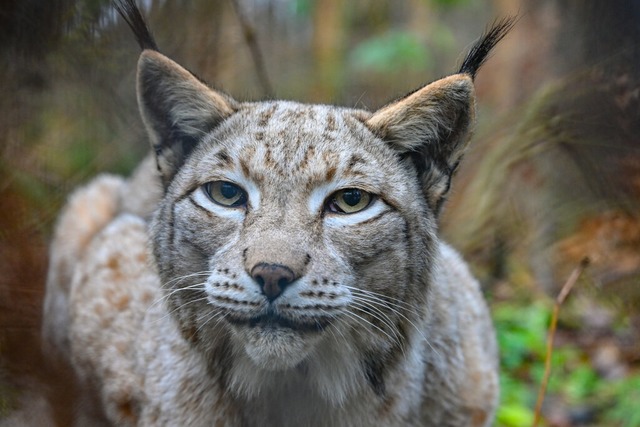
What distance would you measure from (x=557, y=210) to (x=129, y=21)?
5.57m

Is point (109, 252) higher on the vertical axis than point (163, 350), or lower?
higher

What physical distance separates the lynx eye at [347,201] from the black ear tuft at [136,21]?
4.14 feet

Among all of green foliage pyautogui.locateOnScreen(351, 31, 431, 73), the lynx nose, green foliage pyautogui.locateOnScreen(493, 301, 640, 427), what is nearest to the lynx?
the lynx nose

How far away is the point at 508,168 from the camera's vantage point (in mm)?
Result: 7902

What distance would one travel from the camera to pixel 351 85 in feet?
51.3

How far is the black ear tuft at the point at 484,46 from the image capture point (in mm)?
3855

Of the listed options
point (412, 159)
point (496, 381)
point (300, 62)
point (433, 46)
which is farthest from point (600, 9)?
point (433, 46)

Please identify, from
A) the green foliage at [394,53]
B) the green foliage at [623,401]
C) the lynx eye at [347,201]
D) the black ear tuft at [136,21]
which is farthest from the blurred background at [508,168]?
the green foliage at [394,53]

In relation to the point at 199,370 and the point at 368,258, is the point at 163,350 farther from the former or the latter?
the point at 368,258

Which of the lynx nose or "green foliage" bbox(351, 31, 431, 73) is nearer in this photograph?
the lynx nose

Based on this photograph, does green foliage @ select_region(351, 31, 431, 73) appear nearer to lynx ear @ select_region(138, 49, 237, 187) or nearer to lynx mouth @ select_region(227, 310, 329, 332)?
lynx ear @ select_region(138, 49, 237, 187)

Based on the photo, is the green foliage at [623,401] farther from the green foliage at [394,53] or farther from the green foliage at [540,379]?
the green foliage at [394,53]

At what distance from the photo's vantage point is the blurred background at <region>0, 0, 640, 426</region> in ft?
8.95

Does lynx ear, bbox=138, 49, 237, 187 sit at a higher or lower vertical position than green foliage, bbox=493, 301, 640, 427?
higher
